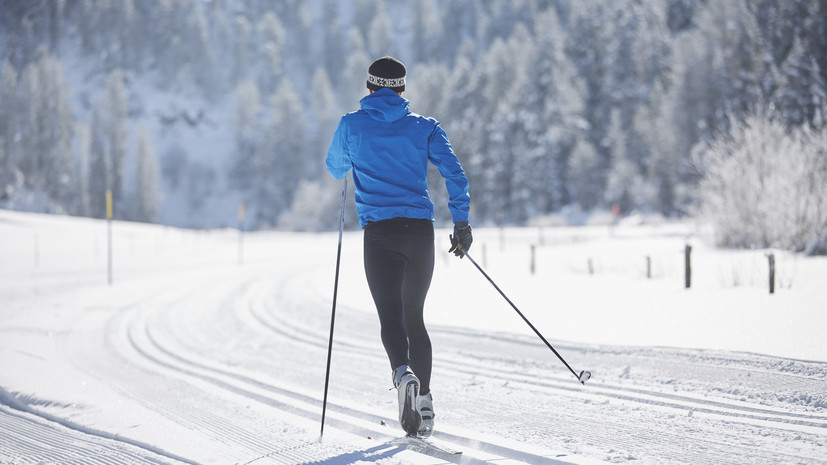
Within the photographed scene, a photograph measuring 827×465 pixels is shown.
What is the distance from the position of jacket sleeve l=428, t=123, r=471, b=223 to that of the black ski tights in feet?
0.62

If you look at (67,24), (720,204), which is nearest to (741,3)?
(720,204)

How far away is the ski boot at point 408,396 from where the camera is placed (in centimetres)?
290

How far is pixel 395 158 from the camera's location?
10.1 feet

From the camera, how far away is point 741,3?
49.8m

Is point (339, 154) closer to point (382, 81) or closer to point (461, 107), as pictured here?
point (382, 81)

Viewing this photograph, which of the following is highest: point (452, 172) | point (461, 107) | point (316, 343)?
point (461, 107)

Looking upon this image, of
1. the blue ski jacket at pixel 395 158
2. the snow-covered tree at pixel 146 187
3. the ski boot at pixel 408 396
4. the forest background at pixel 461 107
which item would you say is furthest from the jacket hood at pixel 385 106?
the snow-covered tree at pixel 146 187

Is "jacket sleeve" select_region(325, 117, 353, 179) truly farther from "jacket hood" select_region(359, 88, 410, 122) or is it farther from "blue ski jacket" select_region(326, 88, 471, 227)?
"jacket hood" select_region(359, 88, 410, 122)

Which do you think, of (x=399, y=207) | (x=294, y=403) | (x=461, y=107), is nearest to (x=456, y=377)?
(x=294, y=403)

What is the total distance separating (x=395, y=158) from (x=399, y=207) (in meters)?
0.27

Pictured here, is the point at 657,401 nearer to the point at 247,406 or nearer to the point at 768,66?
the point at 247,406

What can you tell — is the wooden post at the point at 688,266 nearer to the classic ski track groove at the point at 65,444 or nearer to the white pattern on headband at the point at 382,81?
the white pattern on headband at the point at 382,81

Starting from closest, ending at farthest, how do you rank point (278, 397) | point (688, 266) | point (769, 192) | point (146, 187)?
point (278, 397)
point (688, 266)
point (769, 192)
point (146, 187)

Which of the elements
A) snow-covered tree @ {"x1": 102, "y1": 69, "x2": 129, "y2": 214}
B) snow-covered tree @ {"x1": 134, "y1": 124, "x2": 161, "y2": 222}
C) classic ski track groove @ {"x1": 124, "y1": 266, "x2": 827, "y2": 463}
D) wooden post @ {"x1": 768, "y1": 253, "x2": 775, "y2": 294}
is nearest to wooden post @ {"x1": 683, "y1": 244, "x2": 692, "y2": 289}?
wooden post @ {"x1": 768, "y1": 253, "x2": 775, "y2": 294}
